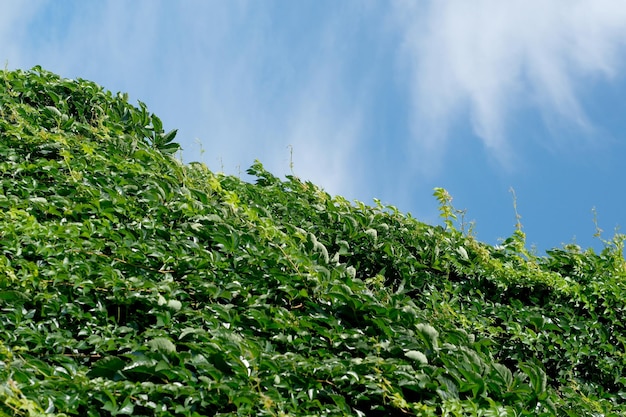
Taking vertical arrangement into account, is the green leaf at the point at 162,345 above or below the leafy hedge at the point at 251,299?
below

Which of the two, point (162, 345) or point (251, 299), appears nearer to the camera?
point (162, 345)

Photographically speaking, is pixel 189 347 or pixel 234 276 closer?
pixel 189 347

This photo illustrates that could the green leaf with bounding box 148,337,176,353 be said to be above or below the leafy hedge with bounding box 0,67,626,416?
below

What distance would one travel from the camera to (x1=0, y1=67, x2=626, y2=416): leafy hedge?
3.48 m

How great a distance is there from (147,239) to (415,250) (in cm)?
227

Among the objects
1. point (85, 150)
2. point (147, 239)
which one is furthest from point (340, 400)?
point (85, 150)

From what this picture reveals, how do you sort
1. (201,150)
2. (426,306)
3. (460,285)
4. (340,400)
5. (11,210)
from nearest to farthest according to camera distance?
1. (340,400)
2. (11,210)
3. (426,306)
4. (460,285)
5. (201,150)

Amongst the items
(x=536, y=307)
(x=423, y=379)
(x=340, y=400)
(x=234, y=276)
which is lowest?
(x=340, y=400)

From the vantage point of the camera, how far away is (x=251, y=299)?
429 cm

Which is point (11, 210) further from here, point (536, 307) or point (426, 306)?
point (536, 307)

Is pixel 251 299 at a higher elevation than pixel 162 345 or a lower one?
higher

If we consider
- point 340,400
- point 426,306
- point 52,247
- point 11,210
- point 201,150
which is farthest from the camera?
point 201,150

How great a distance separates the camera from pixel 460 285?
5840 mm

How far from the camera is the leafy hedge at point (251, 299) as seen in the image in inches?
137
